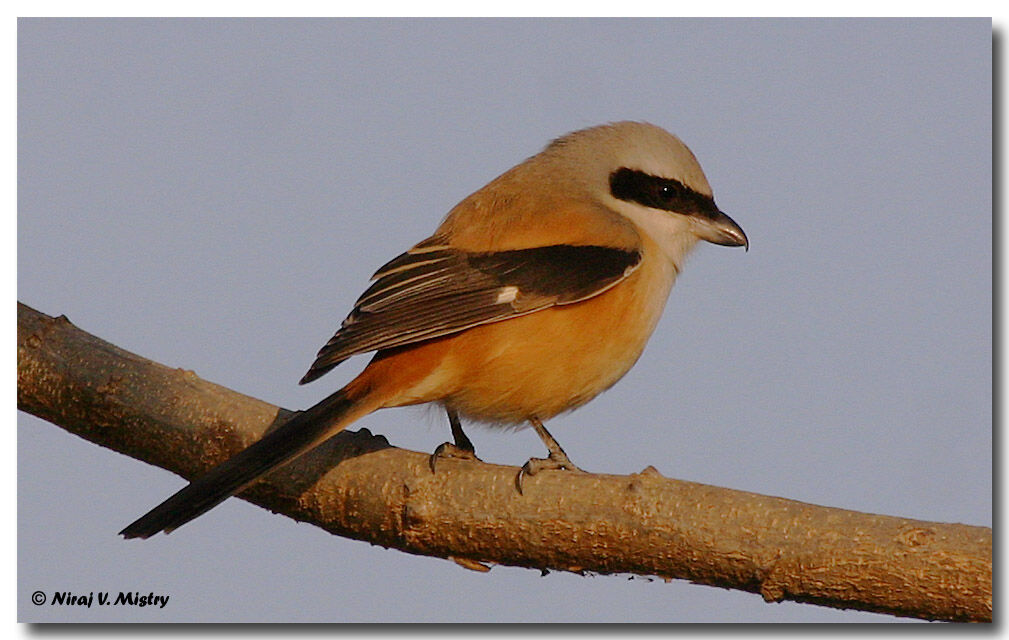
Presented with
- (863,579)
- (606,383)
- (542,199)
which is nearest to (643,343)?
(606,383)

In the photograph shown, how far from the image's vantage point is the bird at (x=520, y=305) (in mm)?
3314

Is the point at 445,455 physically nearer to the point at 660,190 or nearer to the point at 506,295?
the point at 506,295

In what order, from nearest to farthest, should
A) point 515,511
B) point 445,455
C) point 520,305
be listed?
point 515,511, point 445,455, point 520,305

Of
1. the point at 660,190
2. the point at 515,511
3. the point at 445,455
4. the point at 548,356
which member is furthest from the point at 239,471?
the point at 660,190

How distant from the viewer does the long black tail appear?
9.56 ft

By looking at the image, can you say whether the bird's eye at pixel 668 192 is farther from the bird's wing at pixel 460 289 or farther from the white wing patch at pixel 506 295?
the white wing patch at pixel 506 295

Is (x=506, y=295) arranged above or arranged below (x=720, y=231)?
below

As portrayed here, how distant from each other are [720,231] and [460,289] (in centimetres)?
116

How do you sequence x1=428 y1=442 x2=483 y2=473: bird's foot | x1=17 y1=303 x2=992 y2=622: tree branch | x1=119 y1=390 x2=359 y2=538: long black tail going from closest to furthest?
x1=17 y1=303 x2=992 y2=622: tree branch < x1=119 y1=390 x2=359 y2=538: long black tail < x1=428 y1=442 x2=483 y2=473: bird's foot

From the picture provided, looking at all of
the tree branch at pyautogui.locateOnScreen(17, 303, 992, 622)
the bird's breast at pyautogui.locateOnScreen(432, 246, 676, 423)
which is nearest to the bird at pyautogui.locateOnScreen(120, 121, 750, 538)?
the bird's breast at pyautogui.locateOnScreen(432, 246, 676, 423)

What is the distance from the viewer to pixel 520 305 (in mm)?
3547

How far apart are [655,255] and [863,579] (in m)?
1.69

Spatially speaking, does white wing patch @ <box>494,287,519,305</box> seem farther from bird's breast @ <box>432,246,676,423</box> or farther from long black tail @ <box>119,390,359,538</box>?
long black tail @ <box>119,390,359,538</box>

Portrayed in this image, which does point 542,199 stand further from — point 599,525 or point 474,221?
point 599,525
